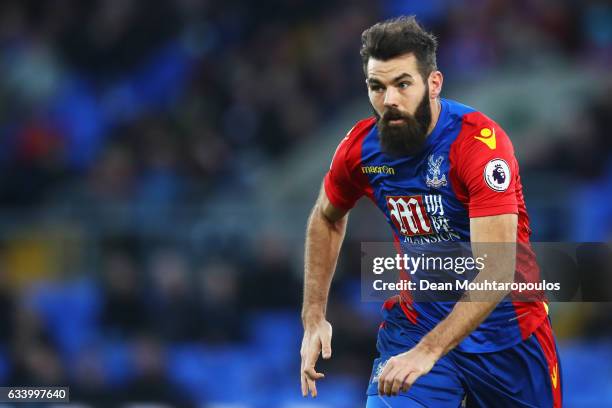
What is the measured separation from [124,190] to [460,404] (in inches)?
254

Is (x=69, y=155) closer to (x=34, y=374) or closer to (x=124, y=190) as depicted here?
(x=124, y=190)

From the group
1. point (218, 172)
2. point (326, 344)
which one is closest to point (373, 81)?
point (326, 344)

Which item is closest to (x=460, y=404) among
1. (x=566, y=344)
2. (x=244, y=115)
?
(x=566, y=344)

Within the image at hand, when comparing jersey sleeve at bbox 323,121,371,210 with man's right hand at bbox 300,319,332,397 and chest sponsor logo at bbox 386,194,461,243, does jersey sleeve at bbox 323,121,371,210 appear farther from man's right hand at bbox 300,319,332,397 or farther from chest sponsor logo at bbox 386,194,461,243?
man's right hand at bbox 300,319,332,397

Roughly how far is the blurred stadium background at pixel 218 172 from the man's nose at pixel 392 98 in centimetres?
409

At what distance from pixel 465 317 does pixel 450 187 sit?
0.68 m

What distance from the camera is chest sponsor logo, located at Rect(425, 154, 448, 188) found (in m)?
4.81

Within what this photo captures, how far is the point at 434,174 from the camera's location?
4.83 m

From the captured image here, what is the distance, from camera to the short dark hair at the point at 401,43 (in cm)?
471

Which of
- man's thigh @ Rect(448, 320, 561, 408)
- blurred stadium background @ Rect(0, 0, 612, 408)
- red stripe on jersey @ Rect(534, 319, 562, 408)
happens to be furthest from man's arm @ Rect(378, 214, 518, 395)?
blurred stadium background @ Rect(0, 0, 612, 408)

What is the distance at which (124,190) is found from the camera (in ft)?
35.5

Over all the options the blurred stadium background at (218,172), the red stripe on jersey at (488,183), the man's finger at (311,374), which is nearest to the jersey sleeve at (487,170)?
the red stripe on jersey at (488,183)

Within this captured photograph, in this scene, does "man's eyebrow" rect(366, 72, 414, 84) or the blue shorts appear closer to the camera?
"man's eyebrow" rect(366, 72, 414, 84)

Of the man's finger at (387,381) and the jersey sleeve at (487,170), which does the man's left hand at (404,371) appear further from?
the jersey sleeve at (487,170)
